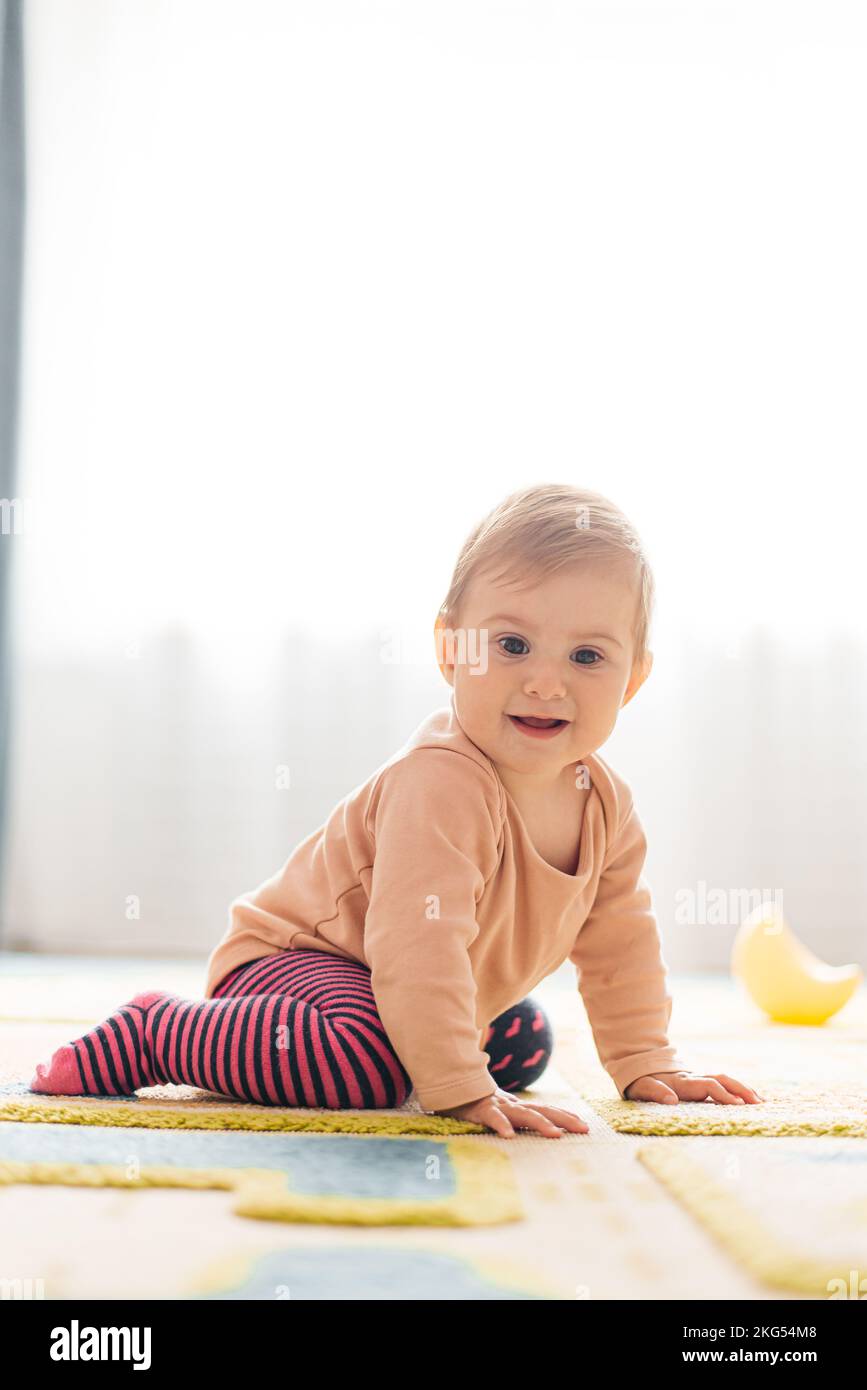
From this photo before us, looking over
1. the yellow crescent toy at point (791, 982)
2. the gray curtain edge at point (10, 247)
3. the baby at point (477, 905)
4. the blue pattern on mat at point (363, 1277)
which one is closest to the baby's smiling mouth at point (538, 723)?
the baby at point (477, 905)

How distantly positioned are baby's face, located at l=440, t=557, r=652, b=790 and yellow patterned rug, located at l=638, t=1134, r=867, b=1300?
11.2 inches

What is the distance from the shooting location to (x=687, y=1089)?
37.3 inches

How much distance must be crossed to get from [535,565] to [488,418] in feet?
4.61

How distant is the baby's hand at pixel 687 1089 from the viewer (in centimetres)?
93

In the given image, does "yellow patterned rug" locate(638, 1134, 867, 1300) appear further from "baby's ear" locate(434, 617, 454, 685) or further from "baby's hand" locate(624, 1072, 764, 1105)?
"baby's ear" locate(434, 617, 454, 685)

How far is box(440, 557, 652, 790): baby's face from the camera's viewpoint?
889mm

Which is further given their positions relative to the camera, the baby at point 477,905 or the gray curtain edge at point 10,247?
the gray curtain edge at point 10,247

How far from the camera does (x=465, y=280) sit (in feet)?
7.48

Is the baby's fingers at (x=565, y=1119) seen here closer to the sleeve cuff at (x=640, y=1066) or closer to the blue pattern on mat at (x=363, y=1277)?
the sleeve cuff at (x=640, y=1066)

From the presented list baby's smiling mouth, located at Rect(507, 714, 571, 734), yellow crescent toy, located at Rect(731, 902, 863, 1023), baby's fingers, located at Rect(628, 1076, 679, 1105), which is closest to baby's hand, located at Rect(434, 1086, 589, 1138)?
baby's fingers, located at Rect(628, 1076, 679, 1105)

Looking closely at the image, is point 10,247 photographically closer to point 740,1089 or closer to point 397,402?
point 397,402

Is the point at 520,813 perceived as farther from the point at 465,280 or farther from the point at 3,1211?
the point at 465,280

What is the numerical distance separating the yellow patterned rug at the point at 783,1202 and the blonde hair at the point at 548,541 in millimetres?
370

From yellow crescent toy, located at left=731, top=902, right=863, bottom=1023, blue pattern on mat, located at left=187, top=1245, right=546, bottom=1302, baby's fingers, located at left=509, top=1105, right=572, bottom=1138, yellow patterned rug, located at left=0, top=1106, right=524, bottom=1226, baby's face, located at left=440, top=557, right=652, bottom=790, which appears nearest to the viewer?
blue pattern on mat, located at left=187, top=1245, right=546, bottom=1302
